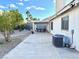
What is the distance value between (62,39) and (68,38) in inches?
33.8

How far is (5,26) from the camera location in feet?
56.0

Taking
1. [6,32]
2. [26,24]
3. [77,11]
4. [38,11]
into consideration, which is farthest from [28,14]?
[77,11]

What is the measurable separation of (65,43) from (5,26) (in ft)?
21.4

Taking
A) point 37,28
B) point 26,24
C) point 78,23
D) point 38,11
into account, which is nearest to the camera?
point 78,23

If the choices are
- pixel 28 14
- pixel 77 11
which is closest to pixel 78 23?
pixel 77 11

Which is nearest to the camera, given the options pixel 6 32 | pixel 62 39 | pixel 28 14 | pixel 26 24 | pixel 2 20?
pixel 62 39

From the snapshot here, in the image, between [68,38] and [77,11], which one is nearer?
[77,11]

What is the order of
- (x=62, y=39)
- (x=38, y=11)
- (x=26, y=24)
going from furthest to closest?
1. (x=38, y=11)
2. (x=26, y=24)
3. (x=62, y=39)

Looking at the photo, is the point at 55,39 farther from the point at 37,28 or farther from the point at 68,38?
the point at 37,28

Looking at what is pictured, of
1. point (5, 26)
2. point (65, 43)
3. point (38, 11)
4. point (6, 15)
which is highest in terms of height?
point (38, 11)

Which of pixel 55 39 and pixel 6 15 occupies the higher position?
pixel 6 15

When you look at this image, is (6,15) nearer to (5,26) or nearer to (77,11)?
(5,26)

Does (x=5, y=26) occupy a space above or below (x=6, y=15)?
below

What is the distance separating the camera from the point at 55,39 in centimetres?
1329
